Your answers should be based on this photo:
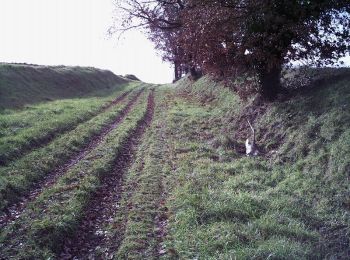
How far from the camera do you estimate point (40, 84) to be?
109ft

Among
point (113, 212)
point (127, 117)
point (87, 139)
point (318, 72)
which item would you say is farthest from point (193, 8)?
point (113, 212)

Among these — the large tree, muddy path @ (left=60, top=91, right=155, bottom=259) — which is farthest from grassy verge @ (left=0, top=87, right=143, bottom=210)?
the large tree

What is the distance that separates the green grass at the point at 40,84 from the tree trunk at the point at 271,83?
1548cm

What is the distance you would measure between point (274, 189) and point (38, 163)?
300 inches

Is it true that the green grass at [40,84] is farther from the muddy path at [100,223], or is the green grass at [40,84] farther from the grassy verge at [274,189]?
the grassy verge at [274,189]

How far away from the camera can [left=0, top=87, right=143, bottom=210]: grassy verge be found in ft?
33.0

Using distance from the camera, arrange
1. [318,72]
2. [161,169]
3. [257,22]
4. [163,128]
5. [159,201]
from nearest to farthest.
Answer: [159,201] < [161,169] < [257,22] < [318,72] < [163,128]

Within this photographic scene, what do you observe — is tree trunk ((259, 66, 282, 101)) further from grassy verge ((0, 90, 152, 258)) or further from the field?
grassy verge ((0, 90, 152, 258))

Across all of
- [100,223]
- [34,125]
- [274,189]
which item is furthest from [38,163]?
[274,189]

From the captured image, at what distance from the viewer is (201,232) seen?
311 inches

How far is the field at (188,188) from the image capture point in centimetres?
752

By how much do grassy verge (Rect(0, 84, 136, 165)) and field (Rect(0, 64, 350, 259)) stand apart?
0.26ft

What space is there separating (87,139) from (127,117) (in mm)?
6728

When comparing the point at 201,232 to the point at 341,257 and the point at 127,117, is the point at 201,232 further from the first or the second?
Result: the point at 127,117
